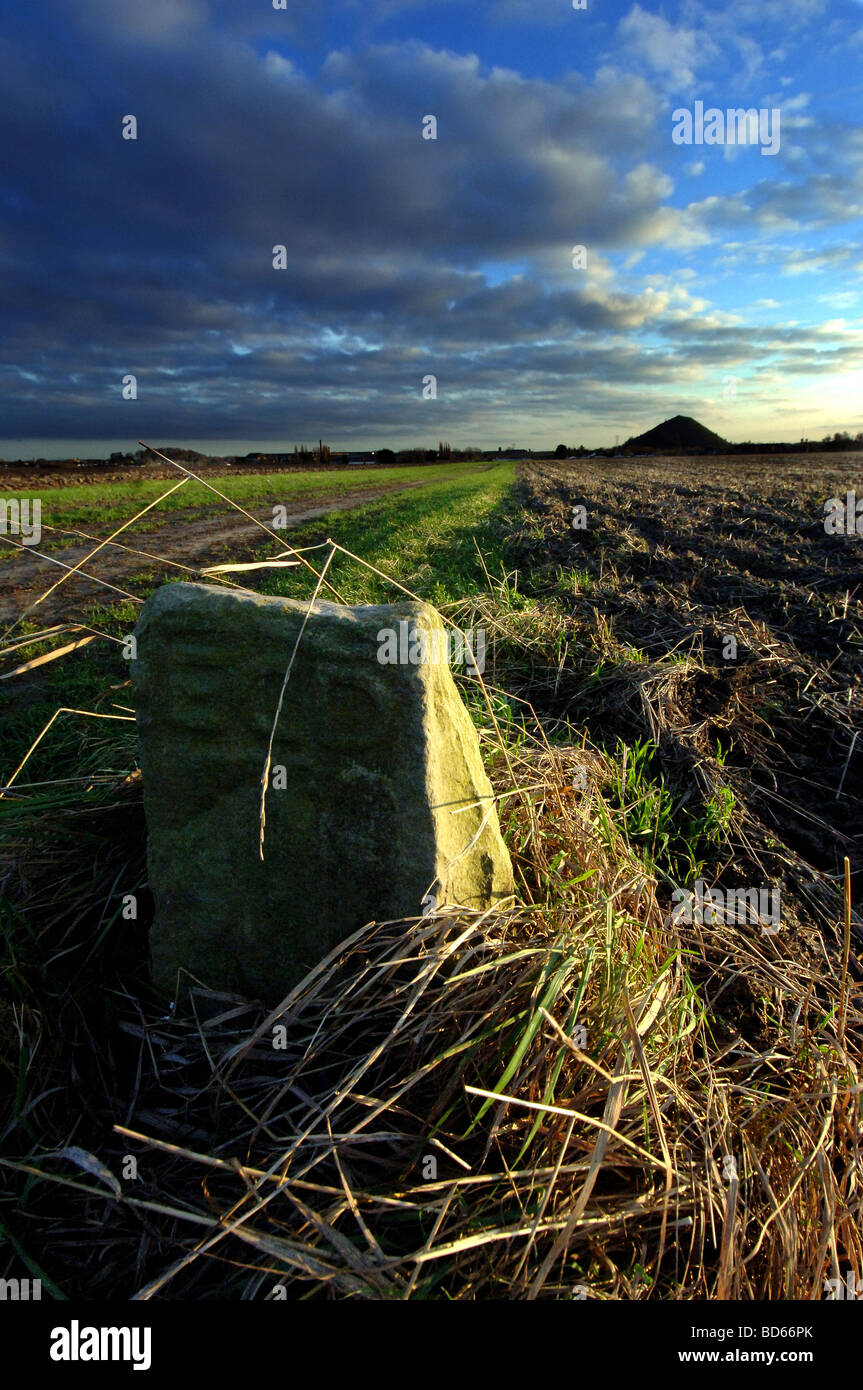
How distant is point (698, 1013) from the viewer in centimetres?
228

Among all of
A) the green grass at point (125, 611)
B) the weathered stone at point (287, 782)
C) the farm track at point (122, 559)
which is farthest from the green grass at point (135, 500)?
the weathered stone at point (287, 782)

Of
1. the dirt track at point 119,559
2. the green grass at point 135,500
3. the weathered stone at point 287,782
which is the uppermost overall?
the green grass at point 135,500

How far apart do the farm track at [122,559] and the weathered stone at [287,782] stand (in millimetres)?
2723

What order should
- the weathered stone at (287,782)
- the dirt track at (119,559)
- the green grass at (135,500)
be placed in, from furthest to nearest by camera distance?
the green grass at (135,500)
the dirt track at (119,559)
the weathered stone at (287,782)

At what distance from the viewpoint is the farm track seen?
7.86 metres

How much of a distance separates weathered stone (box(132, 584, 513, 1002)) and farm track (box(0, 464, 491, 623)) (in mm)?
2723

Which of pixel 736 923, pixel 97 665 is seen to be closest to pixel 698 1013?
pixel 736 923

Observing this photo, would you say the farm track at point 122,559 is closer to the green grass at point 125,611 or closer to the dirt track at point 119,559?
the dirt track at point 119,559

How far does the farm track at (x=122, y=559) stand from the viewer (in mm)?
7859

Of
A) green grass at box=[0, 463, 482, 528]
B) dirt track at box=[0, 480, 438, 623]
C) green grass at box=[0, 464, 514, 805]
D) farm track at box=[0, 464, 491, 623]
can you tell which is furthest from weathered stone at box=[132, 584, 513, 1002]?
green grass at box=[0, 463, 482, 528]

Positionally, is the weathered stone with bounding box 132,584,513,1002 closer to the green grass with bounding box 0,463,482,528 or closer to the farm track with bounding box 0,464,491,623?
the farm track with bounding box 0,464,491,623

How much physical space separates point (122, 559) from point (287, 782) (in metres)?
10.4
